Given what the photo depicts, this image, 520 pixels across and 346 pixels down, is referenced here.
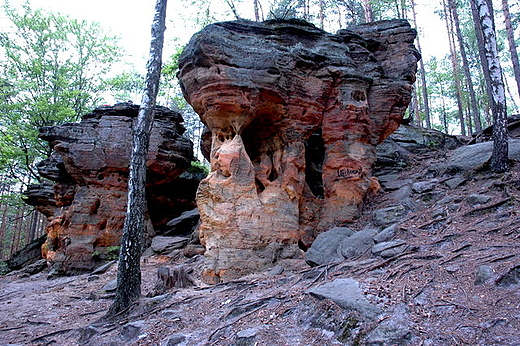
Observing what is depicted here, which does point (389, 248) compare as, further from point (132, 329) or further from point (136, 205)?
point (136, 205)

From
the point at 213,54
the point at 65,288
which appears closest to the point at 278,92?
the point at 213,54

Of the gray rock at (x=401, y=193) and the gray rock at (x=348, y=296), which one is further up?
the gray rock at (x=401, y=193)

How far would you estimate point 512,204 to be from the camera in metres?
6.88

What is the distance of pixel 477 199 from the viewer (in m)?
7.67

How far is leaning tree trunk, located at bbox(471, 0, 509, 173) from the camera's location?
8.66 m

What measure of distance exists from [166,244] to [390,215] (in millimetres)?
9520

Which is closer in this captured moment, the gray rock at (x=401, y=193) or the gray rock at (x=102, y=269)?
the gray rock at (x=401, y=193)

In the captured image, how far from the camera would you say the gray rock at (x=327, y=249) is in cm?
745

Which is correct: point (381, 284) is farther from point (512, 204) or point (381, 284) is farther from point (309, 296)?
point (512, 204)

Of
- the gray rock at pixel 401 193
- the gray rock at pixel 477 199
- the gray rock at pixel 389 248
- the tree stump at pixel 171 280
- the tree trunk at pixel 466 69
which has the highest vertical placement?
the tree trunk at pixel 466 69

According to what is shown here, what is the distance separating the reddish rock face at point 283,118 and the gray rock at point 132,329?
8.84ft

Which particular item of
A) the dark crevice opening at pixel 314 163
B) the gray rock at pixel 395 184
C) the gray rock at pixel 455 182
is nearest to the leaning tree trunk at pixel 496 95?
the gray rock at pixel 455 182

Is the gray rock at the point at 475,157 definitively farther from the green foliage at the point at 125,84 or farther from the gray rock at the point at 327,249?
the green foliage at the point at 125,84

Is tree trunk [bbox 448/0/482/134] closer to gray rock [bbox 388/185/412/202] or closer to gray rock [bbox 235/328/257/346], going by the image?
gray rock [bbox 388/185/412/202]
